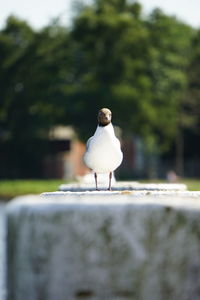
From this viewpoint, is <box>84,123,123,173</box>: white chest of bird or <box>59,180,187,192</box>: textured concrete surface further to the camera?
<box>59,180,187,192</box>: textured concrete surface

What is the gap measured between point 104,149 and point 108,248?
14.7 ft

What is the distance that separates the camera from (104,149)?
943 cm

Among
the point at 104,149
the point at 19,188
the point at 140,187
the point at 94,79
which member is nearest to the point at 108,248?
the point at 104,149

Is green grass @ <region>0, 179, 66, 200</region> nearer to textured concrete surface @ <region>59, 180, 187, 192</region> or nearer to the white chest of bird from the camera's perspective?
textured concrete surface @ <region>59, 180, 187, 192</region>

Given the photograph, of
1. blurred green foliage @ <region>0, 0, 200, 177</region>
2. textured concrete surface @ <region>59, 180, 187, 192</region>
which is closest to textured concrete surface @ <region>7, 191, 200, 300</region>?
textured concrete surface @ <region>59, 180, 187, 192</region>

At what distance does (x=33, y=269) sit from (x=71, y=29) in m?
76.1

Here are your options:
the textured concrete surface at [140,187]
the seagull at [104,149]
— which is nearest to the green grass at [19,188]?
the textured concrete surface at [140,187]

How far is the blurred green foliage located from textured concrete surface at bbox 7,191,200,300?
228ft

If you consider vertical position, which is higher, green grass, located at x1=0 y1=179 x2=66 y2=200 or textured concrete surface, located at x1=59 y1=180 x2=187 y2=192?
textured concrete surface, located at x1=59 y1=180 x2=187 y2=192

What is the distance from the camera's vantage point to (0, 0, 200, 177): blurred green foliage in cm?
7638

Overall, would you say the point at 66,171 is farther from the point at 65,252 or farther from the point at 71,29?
the point at 65,252

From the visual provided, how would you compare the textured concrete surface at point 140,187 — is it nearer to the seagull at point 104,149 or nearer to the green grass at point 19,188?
the seagull at point 104,149

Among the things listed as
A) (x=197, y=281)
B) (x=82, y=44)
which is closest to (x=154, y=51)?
(x=82, y=44)

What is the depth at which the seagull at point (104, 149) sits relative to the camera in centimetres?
939
